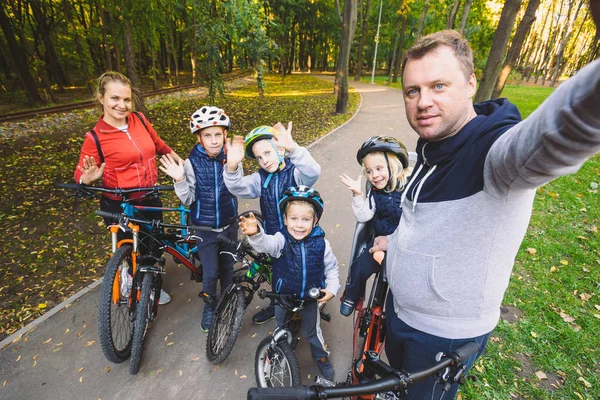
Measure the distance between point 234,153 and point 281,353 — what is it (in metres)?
1.95

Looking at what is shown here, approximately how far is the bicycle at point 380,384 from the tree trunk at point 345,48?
570 inches

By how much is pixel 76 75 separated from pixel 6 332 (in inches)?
1388

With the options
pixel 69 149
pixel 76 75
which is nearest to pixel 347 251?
pixel 69 149

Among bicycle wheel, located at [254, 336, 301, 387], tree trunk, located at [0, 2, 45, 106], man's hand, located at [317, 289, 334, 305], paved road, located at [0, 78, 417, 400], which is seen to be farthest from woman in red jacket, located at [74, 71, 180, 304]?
tree trunk, located at [0, 2, 45, 106]

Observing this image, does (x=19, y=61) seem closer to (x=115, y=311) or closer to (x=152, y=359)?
(x=115, y=311)

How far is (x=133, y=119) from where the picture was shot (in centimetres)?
333

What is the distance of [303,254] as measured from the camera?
2.63 meters

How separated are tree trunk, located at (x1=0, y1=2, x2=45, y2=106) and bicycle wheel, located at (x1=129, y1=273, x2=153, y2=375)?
684 inches

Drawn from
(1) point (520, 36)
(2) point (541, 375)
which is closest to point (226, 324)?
(2) point (541, 375)

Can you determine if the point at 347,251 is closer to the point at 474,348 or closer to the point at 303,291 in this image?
the point at 303,291

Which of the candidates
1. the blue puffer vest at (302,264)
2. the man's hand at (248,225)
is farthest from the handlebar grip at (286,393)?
the blue puffer vest at (302,264)

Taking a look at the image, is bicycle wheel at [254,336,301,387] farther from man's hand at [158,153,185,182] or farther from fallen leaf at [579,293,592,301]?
fallen leaf at [579,293,592,301]

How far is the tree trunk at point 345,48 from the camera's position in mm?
13578

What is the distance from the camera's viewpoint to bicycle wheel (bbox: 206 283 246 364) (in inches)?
119
